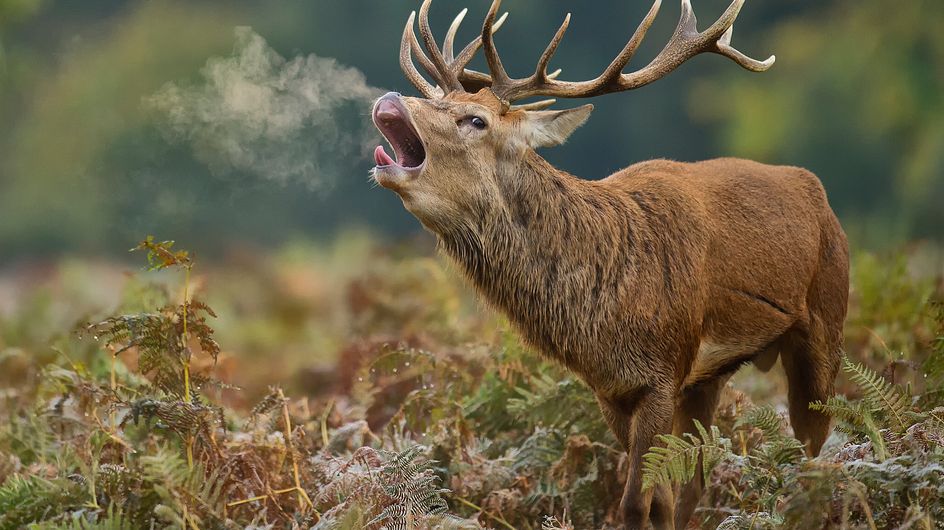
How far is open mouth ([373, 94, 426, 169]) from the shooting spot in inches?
186

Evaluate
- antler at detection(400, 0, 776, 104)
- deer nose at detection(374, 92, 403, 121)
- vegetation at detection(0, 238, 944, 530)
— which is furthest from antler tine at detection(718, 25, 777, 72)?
deer nose at detection(374, 92, 403, 121)

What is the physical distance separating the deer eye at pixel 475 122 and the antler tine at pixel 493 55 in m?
0.22

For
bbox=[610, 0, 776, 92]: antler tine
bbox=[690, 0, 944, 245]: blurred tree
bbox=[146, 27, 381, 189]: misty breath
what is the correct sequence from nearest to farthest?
bbox=[610, 0, 776, 92]: antler tine → bbox=[146, 27, 381, 189]: misty breath → bbox=[690, 0, 944, 245]: blurred tree

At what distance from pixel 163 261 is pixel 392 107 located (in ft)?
3.44

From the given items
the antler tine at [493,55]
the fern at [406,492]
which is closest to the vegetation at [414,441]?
the fern at [406,492]

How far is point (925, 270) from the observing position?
950cm

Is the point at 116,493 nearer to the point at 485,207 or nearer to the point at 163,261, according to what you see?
the point at 163,261

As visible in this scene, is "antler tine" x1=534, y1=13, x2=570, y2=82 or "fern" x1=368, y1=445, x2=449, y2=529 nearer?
"fern" x1=368, y1=445, x2=449, y2=529

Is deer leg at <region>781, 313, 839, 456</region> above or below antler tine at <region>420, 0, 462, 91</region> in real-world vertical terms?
below

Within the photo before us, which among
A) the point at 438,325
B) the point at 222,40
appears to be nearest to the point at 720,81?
the point at 222,40

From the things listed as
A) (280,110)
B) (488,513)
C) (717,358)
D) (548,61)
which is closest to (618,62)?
(548,61)

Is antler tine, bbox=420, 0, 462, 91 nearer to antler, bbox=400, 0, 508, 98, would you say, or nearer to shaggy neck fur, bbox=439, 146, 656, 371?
antler, bbox=400, 0, 508, 98

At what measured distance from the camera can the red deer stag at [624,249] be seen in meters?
4.80

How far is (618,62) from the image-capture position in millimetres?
5035
